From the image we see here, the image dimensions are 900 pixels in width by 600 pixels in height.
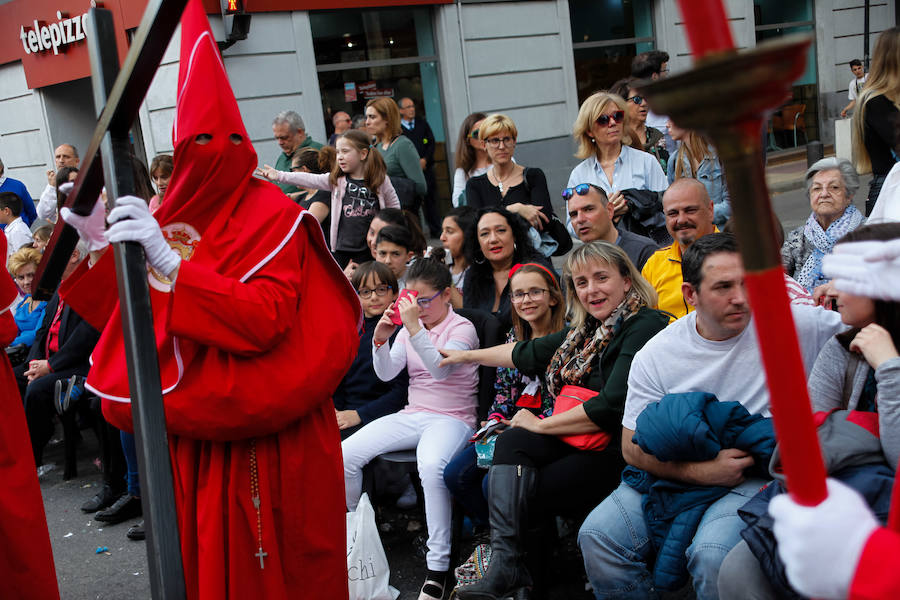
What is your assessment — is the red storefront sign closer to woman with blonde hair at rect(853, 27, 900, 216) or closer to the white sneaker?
the white sneaker

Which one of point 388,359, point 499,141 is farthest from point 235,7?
point 388,359

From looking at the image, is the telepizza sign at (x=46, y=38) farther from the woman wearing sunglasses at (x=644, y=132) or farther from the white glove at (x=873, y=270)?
Result: the white glove at (x=873, y=270)

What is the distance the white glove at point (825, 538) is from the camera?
975 millimetres

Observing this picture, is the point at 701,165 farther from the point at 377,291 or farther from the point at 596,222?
the point at 377,291

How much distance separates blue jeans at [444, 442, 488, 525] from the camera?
12.8ft

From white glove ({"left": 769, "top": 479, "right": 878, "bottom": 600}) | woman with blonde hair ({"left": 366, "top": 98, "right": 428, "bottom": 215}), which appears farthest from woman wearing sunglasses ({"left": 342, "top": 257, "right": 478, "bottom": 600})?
white glove ({"left": 769, "top": 479, "right": 878, "bottom": 600})

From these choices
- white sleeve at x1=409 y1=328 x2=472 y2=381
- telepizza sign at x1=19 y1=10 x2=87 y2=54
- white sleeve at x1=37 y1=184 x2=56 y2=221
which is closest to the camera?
white sleeve at x1=409 y1=328 x2=472 y2=381

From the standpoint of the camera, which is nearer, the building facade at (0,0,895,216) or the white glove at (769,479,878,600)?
the white glove at (769,479,878,600)

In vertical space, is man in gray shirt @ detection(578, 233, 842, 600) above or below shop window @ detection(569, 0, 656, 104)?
below

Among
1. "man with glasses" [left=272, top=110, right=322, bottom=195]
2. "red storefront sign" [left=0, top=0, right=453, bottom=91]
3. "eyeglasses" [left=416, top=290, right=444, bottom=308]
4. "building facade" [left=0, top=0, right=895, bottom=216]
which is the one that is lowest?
"eyeglasses" [left=416, top=290, right=444, bottom=308]

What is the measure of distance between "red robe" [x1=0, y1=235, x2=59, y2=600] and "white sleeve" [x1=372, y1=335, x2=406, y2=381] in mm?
1657

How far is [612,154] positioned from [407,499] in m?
2.41

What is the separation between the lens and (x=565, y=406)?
3.54m

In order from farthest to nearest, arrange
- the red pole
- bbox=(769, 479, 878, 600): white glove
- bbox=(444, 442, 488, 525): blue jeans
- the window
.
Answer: the window < bbox=(444, 442, 488, 525): blue jeans < bbox=(769, 479, 878, 600): white glove < the red pole
